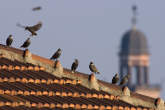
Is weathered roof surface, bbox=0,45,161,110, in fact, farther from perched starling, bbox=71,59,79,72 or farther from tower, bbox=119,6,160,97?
tower, bbox=119,6,160,97

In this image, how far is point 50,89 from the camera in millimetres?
18328

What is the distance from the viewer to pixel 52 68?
20.0 metres

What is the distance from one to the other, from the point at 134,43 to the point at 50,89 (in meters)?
154

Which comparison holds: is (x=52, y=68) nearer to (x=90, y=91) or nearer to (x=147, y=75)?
(x=90, y=91)

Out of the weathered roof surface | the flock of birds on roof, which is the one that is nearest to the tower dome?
the flock of birds on roof

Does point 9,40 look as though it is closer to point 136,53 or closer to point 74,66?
point 74,66

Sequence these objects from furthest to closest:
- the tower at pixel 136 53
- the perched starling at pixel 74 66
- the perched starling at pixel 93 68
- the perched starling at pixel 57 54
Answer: the tower at pixel 136 53, the perched starling at pixel 93 68, the perched starling at pixel 57 54, the perched starling at pixel 74 66

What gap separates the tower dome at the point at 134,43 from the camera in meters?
171

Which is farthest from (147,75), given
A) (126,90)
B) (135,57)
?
(126,90)

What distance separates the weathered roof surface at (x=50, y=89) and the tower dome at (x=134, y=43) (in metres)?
151

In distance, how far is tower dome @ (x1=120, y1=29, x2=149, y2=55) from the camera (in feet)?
561

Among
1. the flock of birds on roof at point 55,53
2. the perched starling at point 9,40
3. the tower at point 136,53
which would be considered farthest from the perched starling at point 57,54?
the tower at point 136,53

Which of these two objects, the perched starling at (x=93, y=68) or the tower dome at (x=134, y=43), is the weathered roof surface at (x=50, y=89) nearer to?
the perched starling at (x=93, y=68)

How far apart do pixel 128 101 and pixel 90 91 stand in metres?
0.86
